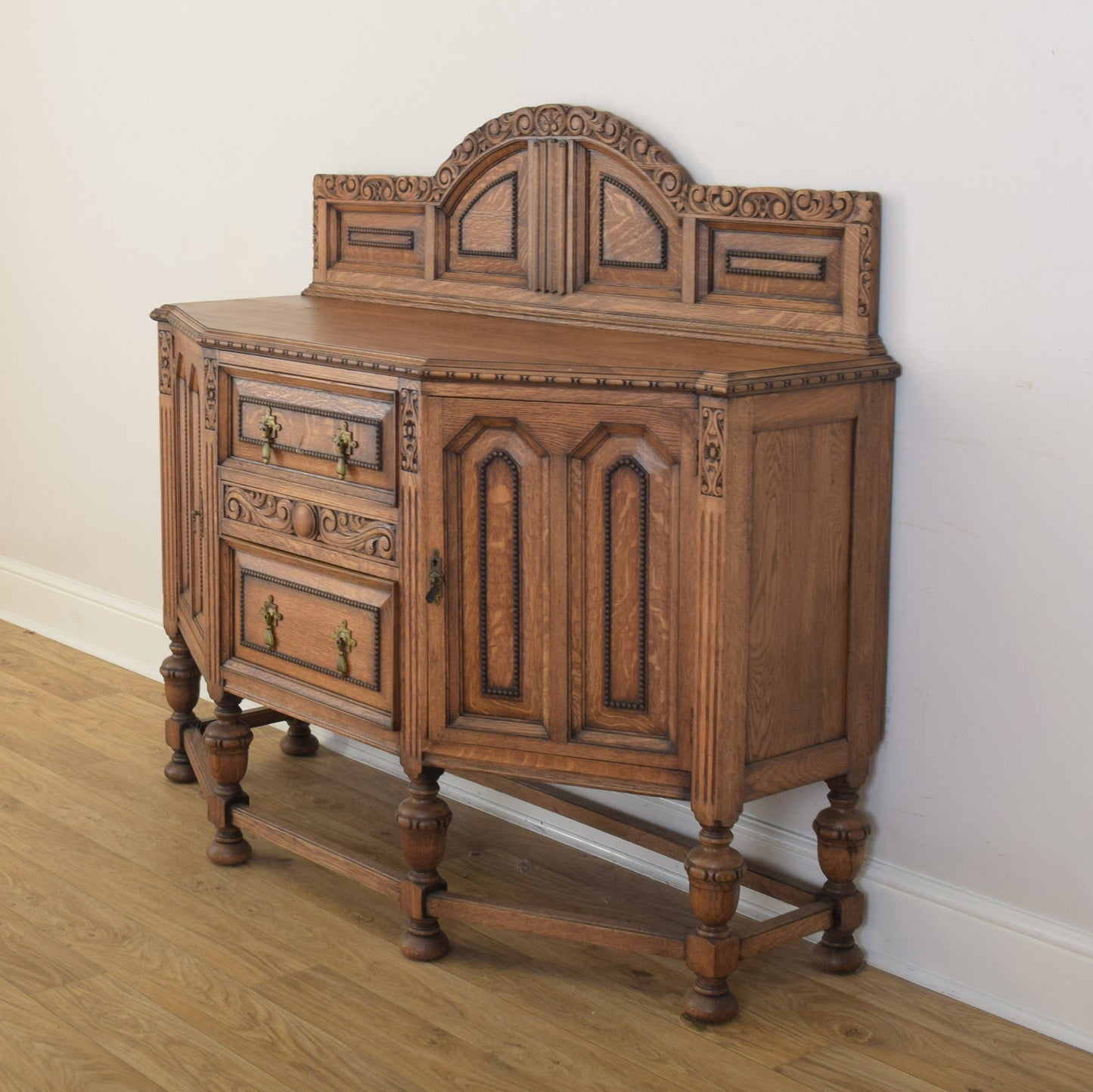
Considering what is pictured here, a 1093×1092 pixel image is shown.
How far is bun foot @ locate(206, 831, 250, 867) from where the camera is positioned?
2789 mm

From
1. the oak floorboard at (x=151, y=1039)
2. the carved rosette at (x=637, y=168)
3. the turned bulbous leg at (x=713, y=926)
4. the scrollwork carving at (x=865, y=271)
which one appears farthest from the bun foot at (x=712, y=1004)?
the carved rosette at (x=637, y=168)

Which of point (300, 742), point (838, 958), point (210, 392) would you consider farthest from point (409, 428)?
point (300, 742)

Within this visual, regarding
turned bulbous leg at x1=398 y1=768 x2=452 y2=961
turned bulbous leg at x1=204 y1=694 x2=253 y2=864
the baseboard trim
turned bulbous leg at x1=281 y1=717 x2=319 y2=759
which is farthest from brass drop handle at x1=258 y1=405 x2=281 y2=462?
the baseboard trim

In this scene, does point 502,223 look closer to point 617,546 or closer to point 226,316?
point 226,316

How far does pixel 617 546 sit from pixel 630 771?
0.33m

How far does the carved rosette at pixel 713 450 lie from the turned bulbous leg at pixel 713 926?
506mm

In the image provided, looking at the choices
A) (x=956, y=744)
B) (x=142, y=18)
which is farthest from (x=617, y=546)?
(x=142, y=18)

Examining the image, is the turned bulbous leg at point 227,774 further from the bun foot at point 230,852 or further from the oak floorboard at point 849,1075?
the oak floorboard at point 849,1075

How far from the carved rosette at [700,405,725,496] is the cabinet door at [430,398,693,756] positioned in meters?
0.04

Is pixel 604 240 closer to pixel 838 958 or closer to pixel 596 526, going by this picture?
pixel 596 526

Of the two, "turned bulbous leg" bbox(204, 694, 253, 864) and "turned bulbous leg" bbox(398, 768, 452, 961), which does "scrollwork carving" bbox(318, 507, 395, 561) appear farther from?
"turned bulbous leg" bbox(204, 694, 253, 864)

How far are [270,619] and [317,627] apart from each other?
12 centimetres

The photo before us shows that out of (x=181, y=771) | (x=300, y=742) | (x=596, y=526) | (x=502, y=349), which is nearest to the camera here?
(x=596, y=526)

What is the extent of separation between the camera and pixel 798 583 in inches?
86.1
